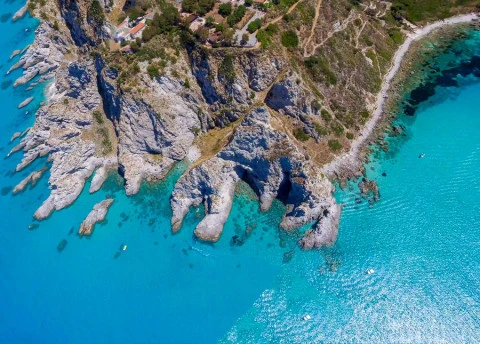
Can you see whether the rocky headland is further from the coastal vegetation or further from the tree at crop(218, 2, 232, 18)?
the coastal vegetation

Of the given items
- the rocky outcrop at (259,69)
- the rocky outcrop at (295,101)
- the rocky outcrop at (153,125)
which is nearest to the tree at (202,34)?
the rocky outcrop at (259,69)

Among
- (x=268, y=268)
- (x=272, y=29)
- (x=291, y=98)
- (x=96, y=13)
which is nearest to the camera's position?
(x=268, y=268)

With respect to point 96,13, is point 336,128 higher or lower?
lower

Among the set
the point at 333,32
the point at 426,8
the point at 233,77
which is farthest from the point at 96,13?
the point at 426,8

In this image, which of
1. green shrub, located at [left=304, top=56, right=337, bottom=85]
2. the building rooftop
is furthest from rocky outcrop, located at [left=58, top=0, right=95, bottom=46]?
green shrub, located at [left=304, top=56, right=337, bottom=85]

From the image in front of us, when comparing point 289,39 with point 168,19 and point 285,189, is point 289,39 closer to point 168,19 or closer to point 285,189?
point 168,19

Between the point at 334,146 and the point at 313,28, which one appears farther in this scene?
the point at 313,28

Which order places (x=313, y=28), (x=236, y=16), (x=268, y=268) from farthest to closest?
(x=313, y=28)
(x=236, y=16)
(x=268, y=268)
